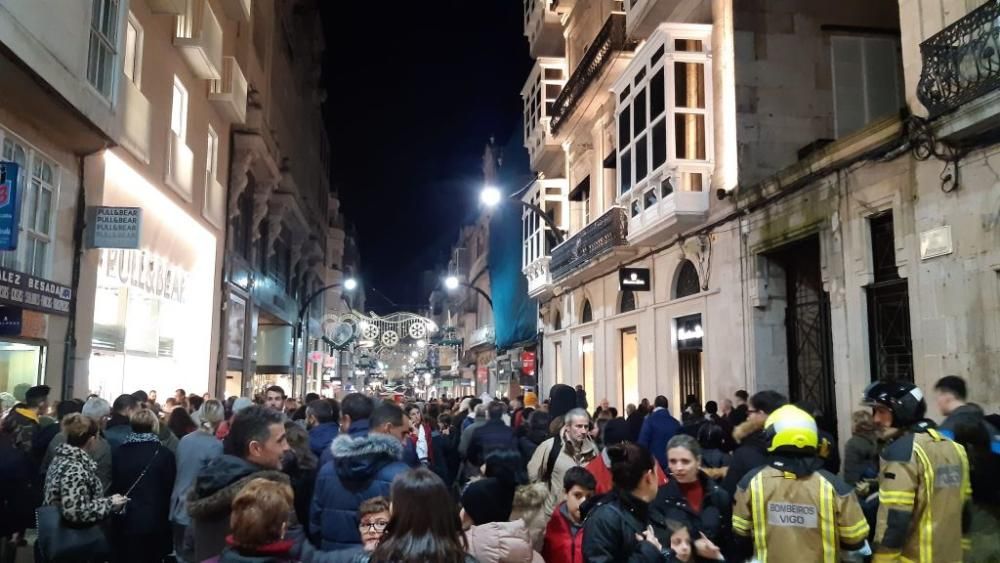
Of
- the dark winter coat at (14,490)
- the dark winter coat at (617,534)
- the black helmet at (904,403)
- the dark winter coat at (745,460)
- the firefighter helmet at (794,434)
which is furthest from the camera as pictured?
the dark winter coat at (14,490)

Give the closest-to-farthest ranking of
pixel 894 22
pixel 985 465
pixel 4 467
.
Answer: pixel 985 465, pixel 4 467, pixel 894 22

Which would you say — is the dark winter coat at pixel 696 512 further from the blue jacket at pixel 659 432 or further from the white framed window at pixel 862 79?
the white framed window at pixel 862 79

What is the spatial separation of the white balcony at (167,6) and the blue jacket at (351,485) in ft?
43.5

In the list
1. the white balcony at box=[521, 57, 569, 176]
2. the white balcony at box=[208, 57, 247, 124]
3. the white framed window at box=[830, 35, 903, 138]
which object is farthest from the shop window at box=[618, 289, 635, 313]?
the white balcony at box=[208, 57, 247, 124]

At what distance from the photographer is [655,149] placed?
16.7 meters

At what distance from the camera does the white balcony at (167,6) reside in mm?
14719

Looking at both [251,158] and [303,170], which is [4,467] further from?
[303,170]

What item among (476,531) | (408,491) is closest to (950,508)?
(476,531)

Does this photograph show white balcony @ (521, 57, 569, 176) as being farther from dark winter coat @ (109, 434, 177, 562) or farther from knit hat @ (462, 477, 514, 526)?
knit hat @ (462, 477, 514, 526)

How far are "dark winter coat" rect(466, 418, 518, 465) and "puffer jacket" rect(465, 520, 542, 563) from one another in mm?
4286

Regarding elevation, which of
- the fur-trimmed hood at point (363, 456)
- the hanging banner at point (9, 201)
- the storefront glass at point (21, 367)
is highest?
the hanging banner at point (9, 201)

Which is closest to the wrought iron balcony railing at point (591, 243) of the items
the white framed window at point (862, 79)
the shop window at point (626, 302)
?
the shop window at point (626, 302)

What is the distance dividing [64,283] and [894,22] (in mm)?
16329

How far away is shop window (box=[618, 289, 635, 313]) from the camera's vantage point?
21.3 meters
